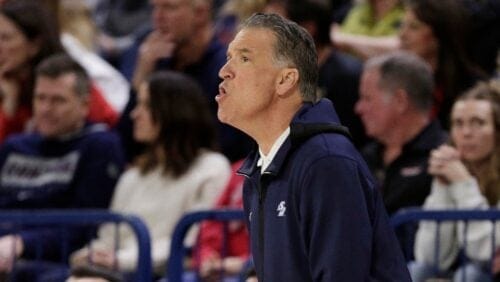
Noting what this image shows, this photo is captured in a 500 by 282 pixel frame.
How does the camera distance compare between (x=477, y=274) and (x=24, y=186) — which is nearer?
(x=477, y=274)

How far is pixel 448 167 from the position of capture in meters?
6.40

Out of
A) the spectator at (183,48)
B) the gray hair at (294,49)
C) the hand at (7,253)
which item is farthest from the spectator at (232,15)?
the gray hair at (294,49)

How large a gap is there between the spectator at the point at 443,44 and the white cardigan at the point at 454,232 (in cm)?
116

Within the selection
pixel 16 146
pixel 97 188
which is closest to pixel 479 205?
pixel 97 188

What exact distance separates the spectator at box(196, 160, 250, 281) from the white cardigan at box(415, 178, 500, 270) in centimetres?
96

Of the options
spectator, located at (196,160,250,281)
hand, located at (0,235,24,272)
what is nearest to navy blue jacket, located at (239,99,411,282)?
spectator, located at (196,160,250,281)

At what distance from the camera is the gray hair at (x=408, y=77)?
7.18 m

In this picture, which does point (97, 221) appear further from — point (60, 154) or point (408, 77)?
point (408, 77)

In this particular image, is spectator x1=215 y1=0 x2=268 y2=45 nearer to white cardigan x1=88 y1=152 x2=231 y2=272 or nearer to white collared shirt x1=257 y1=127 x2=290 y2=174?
white cardigan x1=88 y1=152 x2=231 y2=272

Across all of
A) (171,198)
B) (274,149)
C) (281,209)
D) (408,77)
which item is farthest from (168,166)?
(281,209)

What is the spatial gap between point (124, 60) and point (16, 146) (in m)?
1.86

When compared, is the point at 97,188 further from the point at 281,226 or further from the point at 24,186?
the point at 281,226

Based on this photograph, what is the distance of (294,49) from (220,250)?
2.94 m

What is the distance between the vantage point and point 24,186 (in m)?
7.81
